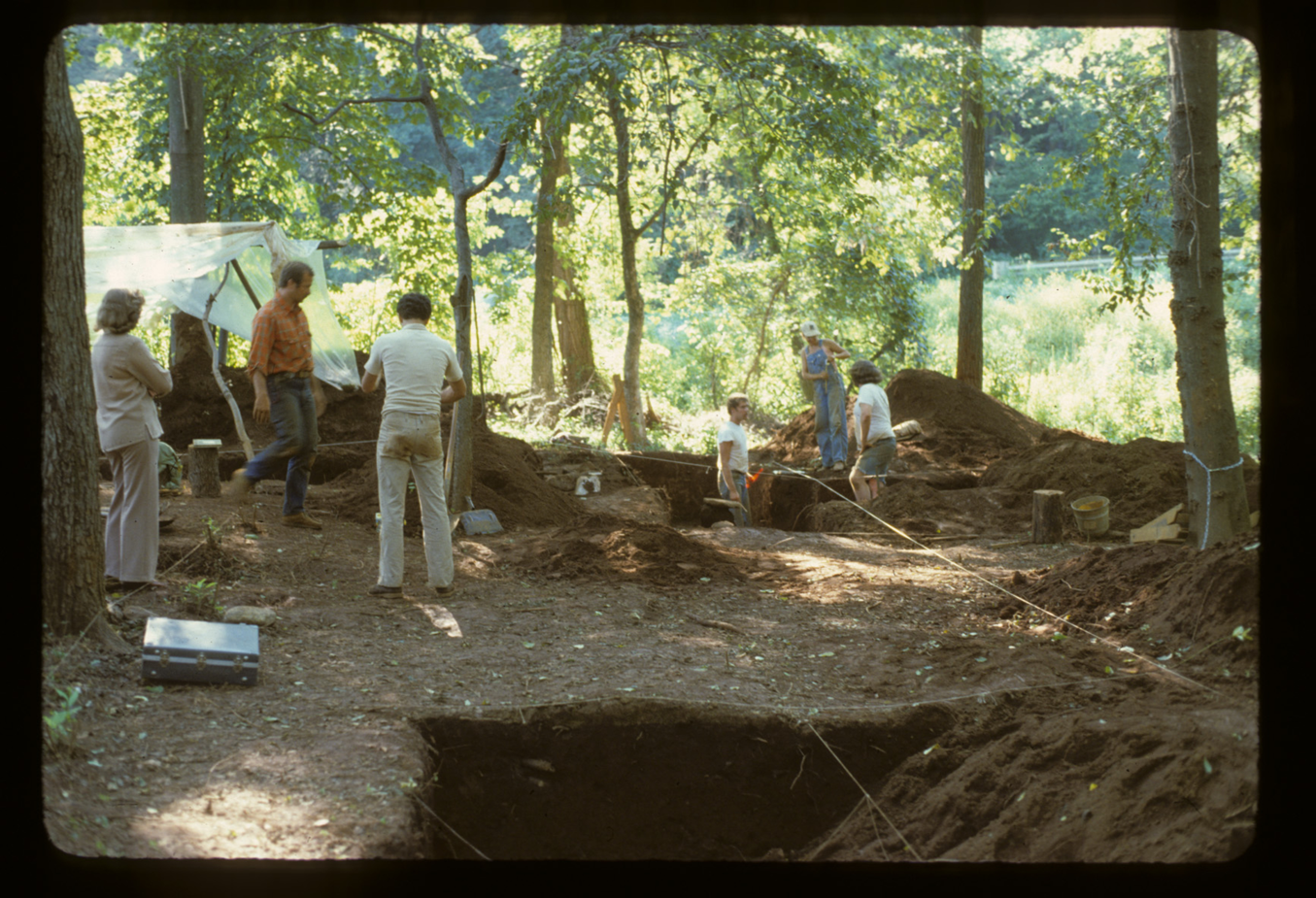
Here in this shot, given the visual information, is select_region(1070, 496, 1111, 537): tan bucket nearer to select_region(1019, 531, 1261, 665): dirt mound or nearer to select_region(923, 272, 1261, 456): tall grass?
select_region(1019, 531, 1261, 665): dirt mound

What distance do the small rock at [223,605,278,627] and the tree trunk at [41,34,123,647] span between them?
28.4 inches

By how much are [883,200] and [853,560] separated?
12.7 metres

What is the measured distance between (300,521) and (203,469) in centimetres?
148

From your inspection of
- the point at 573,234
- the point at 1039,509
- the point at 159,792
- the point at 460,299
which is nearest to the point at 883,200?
the point at 573,234

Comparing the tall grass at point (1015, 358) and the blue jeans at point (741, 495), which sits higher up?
the tall grass at point (1015, 358)

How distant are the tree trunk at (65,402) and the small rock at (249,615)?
72 centimetres

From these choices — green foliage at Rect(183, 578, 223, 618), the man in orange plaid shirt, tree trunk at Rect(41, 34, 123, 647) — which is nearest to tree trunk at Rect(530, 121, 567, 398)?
the man in orange plaid shirt

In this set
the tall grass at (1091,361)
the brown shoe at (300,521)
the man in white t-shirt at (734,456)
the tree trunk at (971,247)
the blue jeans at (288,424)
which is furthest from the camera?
the tall grass at (1091,361)

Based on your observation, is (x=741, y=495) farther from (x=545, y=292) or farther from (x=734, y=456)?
(x=545, y=292)

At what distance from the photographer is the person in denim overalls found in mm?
13055

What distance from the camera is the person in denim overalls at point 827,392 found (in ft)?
42.8

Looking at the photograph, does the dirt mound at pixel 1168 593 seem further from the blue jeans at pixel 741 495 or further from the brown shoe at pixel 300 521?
the brown shoe at pixel 300 521

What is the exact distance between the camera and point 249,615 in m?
5.23

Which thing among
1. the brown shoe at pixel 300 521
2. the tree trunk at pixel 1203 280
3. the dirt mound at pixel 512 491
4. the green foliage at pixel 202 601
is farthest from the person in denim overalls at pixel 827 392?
the green foliage at pixel 202 601
